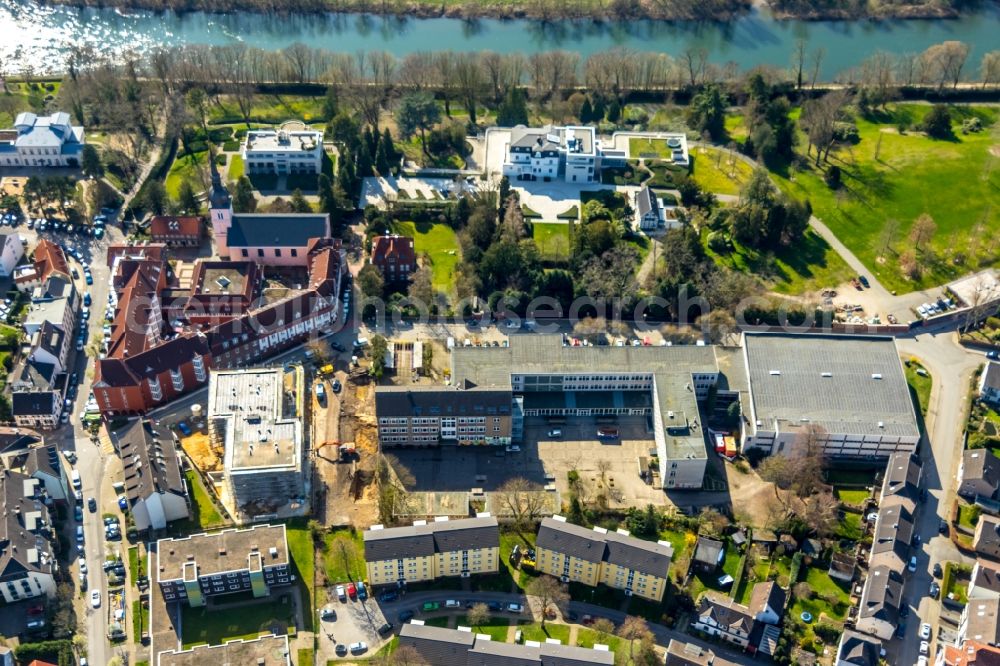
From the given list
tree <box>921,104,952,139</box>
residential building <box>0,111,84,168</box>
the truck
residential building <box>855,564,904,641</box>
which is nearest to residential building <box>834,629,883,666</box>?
residential building <box>855,564,904,641</box>

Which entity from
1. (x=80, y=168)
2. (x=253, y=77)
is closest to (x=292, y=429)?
(x=80, y=168)

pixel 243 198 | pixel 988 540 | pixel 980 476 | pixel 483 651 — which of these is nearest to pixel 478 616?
pixel 483 651

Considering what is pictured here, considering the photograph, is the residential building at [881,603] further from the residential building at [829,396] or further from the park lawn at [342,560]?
the park lawn at [342,560]

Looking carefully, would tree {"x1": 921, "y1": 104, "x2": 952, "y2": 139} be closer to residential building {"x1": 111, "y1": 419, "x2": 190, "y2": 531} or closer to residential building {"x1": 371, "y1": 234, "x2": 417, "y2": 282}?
residential building {"x1": 371, "y1": 234, "x2": 417, "y2": 282}

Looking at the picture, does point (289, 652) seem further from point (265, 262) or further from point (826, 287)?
point (826, 287)

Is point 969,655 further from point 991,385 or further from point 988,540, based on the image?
point 991,385

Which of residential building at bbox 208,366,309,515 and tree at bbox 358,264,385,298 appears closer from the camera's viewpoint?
residential building at bbox 208,366,309,515

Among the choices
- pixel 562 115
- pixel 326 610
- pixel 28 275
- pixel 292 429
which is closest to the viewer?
pixel 326 610
